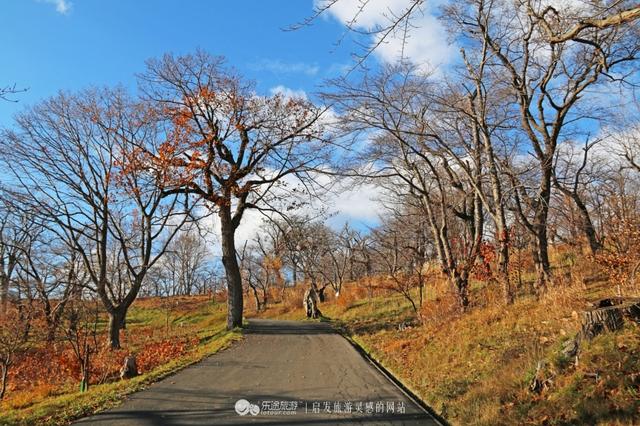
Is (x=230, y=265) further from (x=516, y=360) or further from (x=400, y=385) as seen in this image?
(x=516, y=360)

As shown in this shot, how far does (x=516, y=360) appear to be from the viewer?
7641mm

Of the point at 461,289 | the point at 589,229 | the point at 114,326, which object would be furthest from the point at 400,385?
the point at 114,326

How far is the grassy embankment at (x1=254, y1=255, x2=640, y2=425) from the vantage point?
18.0ft

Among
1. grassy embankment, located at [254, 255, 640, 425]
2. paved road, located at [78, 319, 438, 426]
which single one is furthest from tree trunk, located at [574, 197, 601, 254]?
paved road, located at [78, 319, 438, 426]

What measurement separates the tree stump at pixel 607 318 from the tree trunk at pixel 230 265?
1393cm

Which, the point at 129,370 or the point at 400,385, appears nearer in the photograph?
the point at 400,385

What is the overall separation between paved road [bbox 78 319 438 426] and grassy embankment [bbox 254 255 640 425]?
2.51 ft

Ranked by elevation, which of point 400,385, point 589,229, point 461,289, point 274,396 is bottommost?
point 400,385

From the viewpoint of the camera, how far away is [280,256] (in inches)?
1977

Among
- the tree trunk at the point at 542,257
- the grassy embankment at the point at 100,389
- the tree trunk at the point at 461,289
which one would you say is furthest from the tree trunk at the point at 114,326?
the tree trunk at the point at 542,257

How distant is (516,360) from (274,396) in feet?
13.7

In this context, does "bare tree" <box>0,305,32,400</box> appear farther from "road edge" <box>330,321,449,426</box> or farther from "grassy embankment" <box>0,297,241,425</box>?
"road edge" <box>330,321,449,426</box>

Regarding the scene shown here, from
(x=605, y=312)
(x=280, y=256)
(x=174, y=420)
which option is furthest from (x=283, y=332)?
(x=280, y=256)

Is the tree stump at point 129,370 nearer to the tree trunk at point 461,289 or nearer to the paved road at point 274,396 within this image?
the paved road at point 274,396
